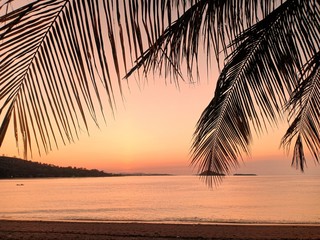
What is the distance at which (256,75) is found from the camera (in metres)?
2.74

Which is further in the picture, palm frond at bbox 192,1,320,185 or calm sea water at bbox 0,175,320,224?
calm sea water at bbox 0,175,320,224

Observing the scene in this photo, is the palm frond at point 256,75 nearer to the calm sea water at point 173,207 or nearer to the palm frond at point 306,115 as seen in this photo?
the palm frond at point 306,115

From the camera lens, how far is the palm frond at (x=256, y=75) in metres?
2.40

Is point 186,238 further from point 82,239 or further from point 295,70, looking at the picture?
point 295,70

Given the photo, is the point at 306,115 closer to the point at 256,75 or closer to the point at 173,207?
the point at 256,75

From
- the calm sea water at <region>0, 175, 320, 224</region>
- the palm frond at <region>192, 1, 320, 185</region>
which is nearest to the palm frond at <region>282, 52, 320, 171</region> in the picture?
the palm frond at <region>192, 1, 320, 185</region>

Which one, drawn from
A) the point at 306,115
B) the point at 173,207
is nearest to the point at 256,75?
the point at 306,115

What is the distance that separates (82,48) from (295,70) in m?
1.63

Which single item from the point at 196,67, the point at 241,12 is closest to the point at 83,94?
the point at 196,67

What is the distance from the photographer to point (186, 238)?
47.3 feet

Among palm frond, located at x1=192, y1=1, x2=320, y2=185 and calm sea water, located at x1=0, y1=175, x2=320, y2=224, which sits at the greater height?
palm frond, located at x1=192, y1=1, x2=320, y2=185

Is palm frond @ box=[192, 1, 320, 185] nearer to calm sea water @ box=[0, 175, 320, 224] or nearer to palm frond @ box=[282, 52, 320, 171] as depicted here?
palm frond @ box=[282, 52, 320, 171]

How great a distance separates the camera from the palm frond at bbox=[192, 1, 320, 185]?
240 cm

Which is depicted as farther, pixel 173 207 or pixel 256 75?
pixel 173 207
